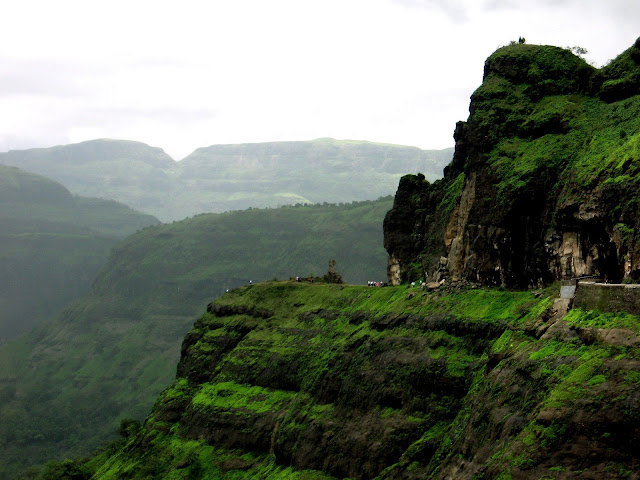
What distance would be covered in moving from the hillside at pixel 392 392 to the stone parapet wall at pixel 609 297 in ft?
1.52

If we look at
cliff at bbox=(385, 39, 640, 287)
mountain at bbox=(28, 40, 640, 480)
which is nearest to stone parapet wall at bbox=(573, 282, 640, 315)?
mountain at bbox=(28, 40, 640, 480)

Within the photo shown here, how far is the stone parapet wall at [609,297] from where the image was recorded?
3412cm

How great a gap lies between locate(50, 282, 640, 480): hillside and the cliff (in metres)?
4.86

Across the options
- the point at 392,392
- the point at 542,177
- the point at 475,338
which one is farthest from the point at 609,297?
the point at 542,177

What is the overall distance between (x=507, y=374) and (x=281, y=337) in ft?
127

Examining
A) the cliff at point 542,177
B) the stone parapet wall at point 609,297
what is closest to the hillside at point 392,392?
the stone parapet wall at point 609,297

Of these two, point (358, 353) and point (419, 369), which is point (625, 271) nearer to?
point (419, 369)

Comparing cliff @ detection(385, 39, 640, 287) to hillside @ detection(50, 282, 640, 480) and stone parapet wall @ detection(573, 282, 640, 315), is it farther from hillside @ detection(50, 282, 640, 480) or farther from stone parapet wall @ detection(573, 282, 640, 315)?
stone parapet wall @ detection(573, 282, 640, 315)

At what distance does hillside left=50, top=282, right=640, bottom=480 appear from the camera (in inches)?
1251

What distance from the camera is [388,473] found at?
1887 inches

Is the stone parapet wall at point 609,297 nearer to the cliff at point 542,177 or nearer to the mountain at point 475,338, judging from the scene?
the mountain at point 475,338

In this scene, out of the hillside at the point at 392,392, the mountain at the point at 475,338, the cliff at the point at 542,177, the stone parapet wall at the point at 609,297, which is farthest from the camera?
the cliff at the point at 542,177

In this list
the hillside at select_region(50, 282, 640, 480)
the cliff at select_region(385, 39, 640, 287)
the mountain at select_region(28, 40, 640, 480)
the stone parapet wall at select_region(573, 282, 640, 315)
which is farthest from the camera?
the cliff at select_region(385, 39, 640, 287)

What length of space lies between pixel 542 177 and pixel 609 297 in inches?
866
